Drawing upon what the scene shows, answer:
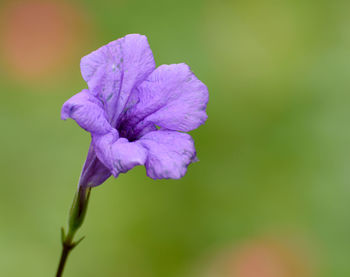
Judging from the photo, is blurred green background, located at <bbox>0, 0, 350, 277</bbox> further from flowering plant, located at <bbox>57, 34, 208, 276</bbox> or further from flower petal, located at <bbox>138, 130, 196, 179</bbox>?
flower petal, located at <bbox>138, 130, 196, 179</bbox>

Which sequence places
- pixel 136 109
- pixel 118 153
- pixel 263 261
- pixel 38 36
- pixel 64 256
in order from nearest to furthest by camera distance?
1. pixel 118 153
2. pixel 64 256
3. pixel 136 109
4. pixel 263 261
5. pixel 38 36

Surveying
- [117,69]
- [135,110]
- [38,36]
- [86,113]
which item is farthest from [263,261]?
Answer: [38,36]

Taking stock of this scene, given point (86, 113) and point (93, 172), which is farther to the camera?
point (93, 172)

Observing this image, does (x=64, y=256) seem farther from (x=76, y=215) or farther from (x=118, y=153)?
(x=118, y=153)

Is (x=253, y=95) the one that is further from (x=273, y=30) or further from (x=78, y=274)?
(x=78, y=274)

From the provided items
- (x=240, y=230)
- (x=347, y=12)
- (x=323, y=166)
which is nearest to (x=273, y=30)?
(x=347, y=12)

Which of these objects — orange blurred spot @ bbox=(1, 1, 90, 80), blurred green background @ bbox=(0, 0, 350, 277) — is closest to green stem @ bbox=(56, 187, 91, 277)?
blurred green background @ bbox=(0, 0, 350, 277)
